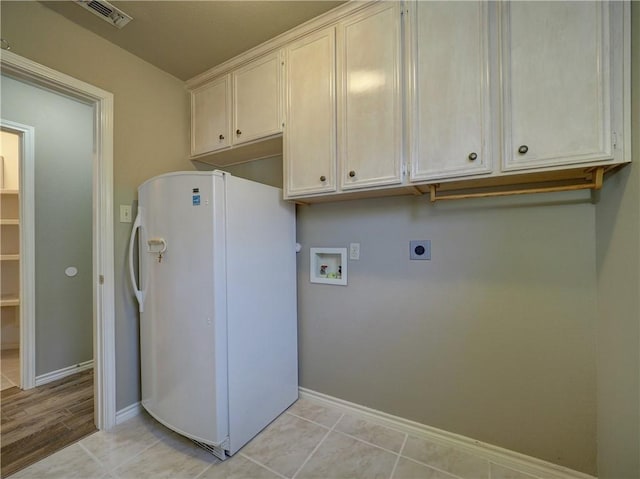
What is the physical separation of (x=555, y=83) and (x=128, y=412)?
3.03 metres

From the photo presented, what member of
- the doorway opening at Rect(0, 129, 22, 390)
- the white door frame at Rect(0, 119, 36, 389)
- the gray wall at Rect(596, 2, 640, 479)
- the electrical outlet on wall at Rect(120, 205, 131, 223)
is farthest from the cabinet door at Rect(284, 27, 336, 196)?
the doorway opening at Rect(0, 129, 22, 390)

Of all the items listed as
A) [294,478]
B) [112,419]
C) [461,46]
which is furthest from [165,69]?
[294,478]

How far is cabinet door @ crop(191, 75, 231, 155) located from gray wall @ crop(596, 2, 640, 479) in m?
2.14

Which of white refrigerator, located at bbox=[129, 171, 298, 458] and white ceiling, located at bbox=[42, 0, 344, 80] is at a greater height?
white ceiling, located at bbox=[42, 0, 344, 80]

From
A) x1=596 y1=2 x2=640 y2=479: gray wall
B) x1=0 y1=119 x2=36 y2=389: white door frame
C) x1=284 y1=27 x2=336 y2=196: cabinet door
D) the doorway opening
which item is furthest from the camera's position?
the doorway opening

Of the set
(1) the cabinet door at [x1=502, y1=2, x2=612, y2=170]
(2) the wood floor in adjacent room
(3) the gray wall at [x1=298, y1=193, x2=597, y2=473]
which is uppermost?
(1) the cabinet door at [x1=502, y1=2, x2=612, y2=170]

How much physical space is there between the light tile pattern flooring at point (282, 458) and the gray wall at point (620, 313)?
49cm

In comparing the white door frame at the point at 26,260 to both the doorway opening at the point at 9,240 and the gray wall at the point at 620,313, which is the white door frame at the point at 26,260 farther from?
the gray wall at the point at 620,313

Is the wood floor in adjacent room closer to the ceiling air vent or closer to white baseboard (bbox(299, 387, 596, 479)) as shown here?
white baseboard (bbox(299, 387, 596, 479))

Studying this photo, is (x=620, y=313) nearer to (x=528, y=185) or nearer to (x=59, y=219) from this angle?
(x=528, y=185)

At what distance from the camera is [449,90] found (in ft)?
4.28

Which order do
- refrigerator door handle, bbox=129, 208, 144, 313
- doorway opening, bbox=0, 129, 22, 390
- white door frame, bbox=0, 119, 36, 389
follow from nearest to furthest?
1. refrigerator door handle, bbox=129, 208, 144, 313
2. white door frame, bbox=0, 119, 36, 389
3. doorway opening, bbox=0, 129, 22, 390

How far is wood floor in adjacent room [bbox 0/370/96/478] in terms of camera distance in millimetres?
1563

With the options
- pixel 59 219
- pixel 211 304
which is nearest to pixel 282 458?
pixel 211 304
